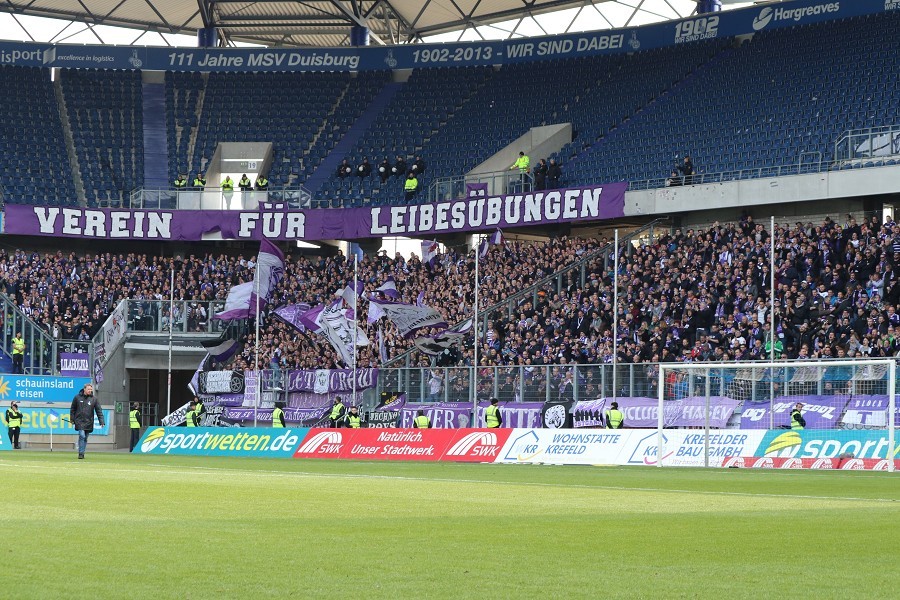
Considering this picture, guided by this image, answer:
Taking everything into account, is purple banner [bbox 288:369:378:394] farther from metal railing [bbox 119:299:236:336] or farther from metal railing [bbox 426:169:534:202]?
metal railing [bbox 426:169:534:202]

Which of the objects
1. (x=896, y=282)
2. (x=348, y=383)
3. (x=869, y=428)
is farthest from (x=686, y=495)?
(x=348, y=383)

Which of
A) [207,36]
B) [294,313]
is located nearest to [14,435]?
[294,313]

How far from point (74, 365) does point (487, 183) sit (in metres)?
17.5

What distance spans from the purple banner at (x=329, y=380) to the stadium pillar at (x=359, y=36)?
25127mm

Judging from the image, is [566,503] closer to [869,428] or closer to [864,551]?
[864,551]

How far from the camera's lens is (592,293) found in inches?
1713

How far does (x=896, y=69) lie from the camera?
46531 mm

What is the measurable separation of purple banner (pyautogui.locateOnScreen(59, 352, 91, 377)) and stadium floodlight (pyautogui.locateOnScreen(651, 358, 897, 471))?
73.3 feet

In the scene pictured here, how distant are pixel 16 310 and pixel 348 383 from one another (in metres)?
13.1

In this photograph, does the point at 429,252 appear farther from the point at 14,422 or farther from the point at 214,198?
the point at 14,422

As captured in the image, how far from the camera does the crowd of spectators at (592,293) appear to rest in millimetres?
36531

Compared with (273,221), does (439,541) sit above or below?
below

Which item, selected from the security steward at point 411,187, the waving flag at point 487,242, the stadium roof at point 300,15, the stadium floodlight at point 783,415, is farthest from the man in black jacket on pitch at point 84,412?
the stadium roof at point 300,15

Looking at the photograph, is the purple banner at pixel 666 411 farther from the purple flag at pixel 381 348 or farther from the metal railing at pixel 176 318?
the metal railing at pixel 176 318
